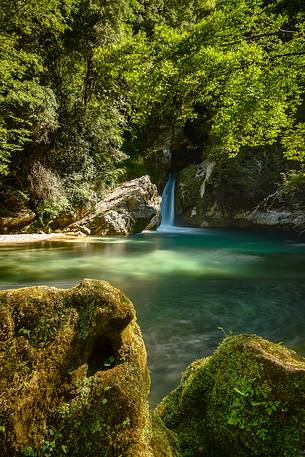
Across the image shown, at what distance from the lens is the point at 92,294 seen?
243cm

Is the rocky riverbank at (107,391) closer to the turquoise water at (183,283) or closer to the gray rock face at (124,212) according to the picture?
the turquoise water at (183,283)

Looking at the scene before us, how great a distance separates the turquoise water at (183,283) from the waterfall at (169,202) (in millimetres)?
10686

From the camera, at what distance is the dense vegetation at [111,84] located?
638cm

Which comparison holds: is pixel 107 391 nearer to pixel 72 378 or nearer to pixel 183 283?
pixel 72 378

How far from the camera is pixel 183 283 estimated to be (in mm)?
10438

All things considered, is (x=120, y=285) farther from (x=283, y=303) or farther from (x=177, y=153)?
(x=177, y=153)

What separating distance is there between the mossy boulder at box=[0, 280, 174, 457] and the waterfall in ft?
88.8

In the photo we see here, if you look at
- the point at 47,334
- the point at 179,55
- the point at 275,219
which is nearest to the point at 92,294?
the point at 47,334

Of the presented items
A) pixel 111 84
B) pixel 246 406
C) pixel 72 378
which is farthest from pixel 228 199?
pixel 72 378

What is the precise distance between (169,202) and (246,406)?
2832 cm

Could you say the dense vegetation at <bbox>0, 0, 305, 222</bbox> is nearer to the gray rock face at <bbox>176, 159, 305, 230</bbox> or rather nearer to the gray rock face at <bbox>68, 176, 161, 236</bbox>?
the gray rock face at <bbox>68, 176, 161, 236</bbox>

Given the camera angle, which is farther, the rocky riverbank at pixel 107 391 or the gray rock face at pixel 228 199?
the gray rock face at pixel 228 199

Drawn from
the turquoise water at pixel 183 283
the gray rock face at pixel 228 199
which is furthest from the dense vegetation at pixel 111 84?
the turquoise water at pixel 183 283

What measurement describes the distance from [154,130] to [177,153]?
121 inches
